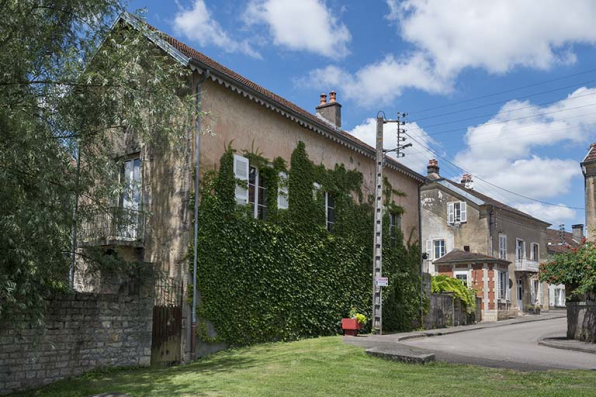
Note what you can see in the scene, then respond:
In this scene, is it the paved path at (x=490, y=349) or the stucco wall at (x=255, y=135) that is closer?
the paved path at (x=490, y=349)

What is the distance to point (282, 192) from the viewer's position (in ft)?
54.1

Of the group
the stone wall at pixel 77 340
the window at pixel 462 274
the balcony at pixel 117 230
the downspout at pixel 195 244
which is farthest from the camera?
the window at pixel 462 274

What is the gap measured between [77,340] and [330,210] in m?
9.83

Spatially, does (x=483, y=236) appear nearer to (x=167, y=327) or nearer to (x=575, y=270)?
(x=575, y=270)

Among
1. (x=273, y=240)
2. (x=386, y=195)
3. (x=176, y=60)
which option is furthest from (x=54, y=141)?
(x=386, y=195)

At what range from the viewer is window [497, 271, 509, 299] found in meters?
31.6

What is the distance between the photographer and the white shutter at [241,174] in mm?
14990

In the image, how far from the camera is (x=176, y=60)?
13.6 m

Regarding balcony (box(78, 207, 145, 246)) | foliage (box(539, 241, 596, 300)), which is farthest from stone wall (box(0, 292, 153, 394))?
foliage (box(539, 241, 596, 300))

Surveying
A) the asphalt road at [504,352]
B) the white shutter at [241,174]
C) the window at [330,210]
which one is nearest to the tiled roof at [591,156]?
the asphalt road at [504,352]

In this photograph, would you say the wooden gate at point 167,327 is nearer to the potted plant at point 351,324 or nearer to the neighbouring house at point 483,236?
the potted plant at point 351,324

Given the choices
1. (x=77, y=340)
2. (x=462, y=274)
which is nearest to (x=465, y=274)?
(x=462, y=274)

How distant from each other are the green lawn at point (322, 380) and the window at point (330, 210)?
6.61m

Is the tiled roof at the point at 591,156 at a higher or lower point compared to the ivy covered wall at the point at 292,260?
higher
